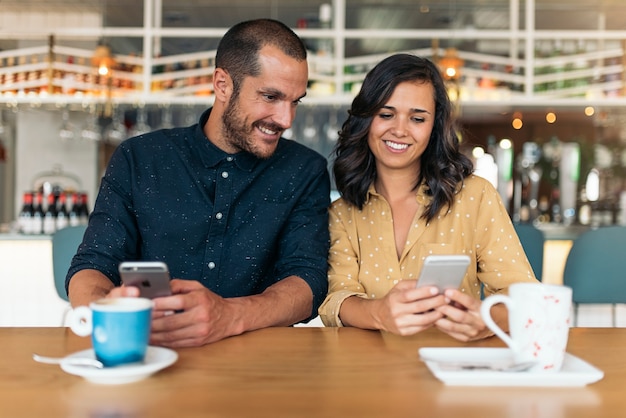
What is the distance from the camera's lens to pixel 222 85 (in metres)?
1.67

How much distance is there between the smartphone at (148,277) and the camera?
0.95m

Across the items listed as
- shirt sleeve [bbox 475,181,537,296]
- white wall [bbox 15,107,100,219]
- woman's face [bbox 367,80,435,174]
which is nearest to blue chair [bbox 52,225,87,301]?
woman's face [bbox 367,80,435,174]

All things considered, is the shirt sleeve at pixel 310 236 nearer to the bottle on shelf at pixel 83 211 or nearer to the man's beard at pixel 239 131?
the man's beard at pixel 239 131

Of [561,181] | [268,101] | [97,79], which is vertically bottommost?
[561,181]

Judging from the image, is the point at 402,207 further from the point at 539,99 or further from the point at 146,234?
the point at 539,99

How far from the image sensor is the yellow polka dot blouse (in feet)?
5.18

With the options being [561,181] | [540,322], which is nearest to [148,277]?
[540,322]

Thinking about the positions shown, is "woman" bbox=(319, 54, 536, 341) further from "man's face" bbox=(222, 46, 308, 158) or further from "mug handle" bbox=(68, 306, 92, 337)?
"mug handle" bbox=(68, 306, 92, 337)

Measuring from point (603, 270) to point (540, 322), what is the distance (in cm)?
168

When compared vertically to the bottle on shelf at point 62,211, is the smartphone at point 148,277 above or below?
above

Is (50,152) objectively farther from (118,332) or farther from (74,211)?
(118,332)

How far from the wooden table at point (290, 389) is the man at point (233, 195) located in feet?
1.45

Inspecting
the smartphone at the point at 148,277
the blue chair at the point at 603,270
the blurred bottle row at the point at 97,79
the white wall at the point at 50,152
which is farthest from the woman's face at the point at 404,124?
the white wall at the point at 50,152

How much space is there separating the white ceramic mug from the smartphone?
0.44 metres
